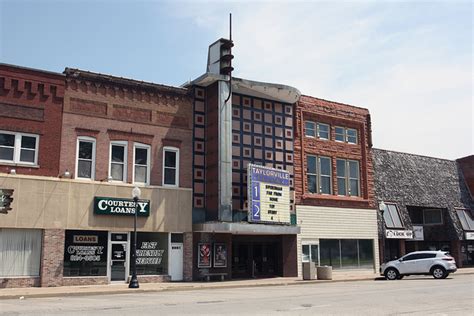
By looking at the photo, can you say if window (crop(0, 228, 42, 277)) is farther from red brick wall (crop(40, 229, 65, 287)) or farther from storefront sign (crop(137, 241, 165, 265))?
storefront sign (crop(137, 241, 165, 265))

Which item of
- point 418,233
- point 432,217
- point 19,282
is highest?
point 432,217

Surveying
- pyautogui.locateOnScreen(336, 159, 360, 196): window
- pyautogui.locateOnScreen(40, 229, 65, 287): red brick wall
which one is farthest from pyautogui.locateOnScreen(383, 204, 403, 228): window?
pyautogui.locateOnScreen(40, 229, 65, 287): red brick wall

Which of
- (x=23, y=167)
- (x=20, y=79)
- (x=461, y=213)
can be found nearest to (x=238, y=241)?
(x=23, y=167)

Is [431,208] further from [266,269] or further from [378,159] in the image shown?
[266,269]

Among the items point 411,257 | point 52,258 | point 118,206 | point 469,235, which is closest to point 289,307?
point 118,206

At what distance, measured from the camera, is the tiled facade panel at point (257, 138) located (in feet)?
96.2

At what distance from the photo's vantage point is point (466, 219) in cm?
4300

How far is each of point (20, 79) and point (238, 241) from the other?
47.8 ft

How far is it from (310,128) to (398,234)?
10.4m

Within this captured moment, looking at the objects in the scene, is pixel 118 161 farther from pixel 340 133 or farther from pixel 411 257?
pixel 411 257

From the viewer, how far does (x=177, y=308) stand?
14.2 metres

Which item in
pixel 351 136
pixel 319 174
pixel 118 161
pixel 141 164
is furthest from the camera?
pixel 351 136

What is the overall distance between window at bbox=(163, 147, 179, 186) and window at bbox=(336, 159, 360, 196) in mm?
12023

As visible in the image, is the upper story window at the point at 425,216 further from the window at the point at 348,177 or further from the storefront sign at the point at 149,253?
the storefront sign at the point at 149,253
